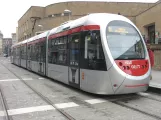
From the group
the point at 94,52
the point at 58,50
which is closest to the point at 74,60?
the point at 94,52

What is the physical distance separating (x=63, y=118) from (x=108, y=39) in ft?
11.1

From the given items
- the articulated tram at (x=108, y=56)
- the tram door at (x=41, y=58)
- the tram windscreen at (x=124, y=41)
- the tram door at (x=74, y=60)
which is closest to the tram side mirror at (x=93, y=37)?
the articulated tram at (x=108, y=56)

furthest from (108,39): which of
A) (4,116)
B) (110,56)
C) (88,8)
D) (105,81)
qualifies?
(88,8)

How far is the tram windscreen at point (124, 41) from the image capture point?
898 cm

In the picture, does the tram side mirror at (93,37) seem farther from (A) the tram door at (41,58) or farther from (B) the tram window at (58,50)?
(A) the tram door at (41,58)

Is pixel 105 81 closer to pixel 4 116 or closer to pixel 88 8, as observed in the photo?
pixel 4 116

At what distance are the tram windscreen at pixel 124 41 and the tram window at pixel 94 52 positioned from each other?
0.36m

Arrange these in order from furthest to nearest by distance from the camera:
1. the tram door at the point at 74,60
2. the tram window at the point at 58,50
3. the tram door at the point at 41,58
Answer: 1. the tram door at the point at 41,58
2. the tram window at the point at 58,50
3. the tram door at the point at 74,60

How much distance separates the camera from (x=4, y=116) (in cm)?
703

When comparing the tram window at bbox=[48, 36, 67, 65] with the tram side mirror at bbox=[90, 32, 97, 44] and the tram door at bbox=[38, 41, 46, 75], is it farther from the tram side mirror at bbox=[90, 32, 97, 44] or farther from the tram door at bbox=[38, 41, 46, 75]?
the tram side mirror at bbox=[90, 32, 97, 44]

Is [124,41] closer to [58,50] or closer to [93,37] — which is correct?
[93,37]

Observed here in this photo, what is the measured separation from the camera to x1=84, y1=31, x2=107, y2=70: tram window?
29.2 feet

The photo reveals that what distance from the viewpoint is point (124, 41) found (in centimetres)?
927

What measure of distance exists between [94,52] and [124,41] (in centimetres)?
110
